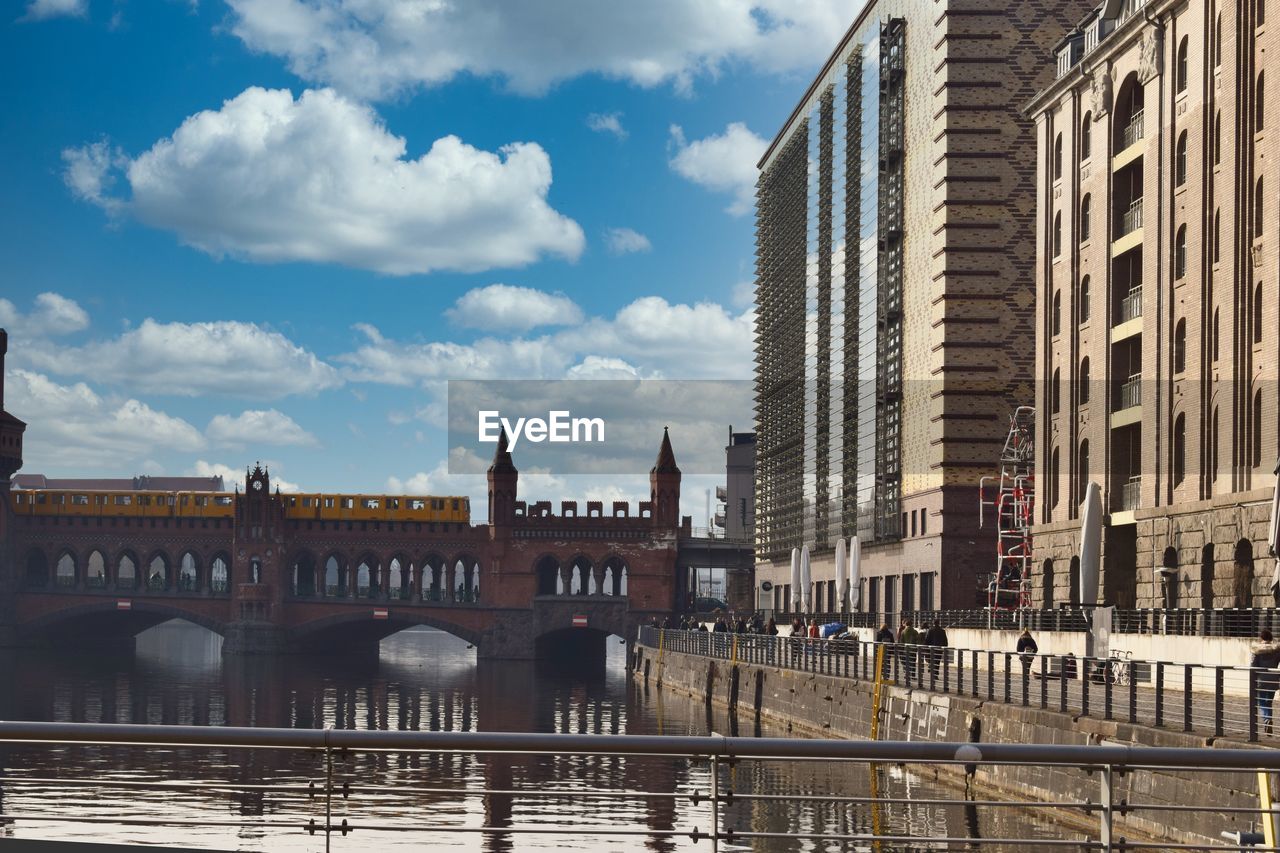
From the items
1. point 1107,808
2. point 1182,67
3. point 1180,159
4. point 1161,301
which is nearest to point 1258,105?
point 1180,159

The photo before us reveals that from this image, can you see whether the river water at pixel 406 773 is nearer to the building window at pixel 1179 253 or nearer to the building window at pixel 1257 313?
the building window at pixel 1257 313

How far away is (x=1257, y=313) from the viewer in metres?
39.1

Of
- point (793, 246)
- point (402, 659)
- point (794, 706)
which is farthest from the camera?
point (402, 659)

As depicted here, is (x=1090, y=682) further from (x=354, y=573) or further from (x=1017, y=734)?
(x=354, y=573)

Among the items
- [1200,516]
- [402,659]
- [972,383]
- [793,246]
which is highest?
[793,246]

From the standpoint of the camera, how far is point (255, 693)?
69062 millimetres

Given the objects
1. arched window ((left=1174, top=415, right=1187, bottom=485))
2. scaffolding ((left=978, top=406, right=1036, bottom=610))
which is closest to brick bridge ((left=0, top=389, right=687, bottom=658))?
scaffolding ((left=978, top=406, right=1036, bottom=610))

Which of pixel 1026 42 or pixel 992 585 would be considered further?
pixel 1026 42

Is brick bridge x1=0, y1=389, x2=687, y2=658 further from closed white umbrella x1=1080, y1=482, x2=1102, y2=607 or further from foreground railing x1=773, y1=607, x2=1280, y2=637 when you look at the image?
closed white umbrella x1=1080, y1=482, x2=1102, y2=607

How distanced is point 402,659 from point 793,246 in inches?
1643

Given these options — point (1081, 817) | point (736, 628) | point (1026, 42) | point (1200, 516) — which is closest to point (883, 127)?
point (1026, 42)

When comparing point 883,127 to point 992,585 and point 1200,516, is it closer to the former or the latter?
point 992,585

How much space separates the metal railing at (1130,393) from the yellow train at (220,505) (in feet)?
233

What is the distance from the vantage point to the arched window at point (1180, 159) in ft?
143
